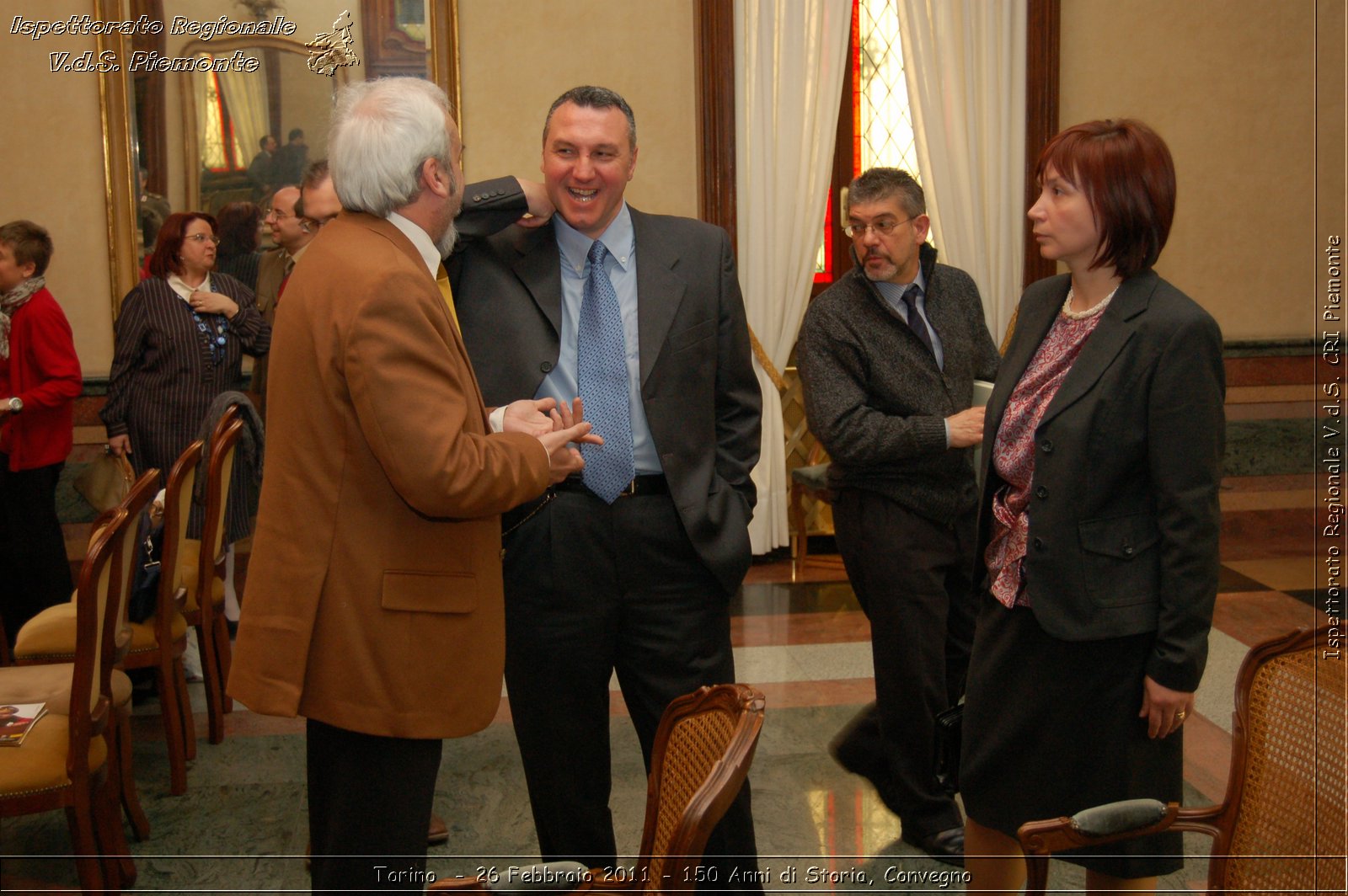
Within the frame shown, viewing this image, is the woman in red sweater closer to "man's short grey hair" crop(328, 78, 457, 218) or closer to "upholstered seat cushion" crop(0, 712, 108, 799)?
"upholstered seat cushion" crop(0, 712, 108, 799)

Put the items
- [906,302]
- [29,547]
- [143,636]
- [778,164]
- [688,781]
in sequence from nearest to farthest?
[688,781] → [906,302] → [143,636] → [29,547] → [778,164]

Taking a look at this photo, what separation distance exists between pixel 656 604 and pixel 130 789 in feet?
5.27

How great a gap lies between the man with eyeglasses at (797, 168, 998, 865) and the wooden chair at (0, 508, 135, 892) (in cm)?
161

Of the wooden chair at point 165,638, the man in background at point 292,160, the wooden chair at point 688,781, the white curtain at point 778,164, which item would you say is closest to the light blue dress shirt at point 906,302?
the wooden chair at point 688,781

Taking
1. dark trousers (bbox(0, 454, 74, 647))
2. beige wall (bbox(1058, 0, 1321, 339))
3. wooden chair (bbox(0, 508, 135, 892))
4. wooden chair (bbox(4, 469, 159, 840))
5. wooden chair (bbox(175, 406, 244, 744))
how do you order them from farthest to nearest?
beige wall (bbox(1058, 0, 1321, 339)), dark trousers (bbox(0, 454, 74, 647)), wooden chair (bbox(175, 406, 244, 744)), wooden chair (bbox(4, 469, 159, 840)), wooden chair (bbox(0, 508, 135, 892))

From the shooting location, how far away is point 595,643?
227 cm

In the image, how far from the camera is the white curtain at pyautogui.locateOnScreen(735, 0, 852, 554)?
17.7ft

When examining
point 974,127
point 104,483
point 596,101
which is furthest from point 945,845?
point 974,127

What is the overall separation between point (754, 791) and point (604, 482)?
1309 millimetres

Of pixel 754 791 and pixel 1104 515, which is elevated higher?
pixel 1104 515

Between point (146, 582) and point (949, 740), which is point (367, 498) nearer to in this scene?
point (949, 740)

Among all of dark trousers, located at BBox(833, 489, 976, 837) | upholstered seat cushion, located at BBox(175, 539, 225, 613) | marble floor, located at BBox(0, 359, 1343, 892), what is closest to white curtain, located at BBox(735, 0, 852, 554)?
marble floor, located at BBox(0, 359, 1343, 892)

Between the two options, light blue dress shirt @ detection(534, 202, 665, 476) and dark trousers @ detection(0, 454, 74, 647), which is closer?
light blue dress shirt @ detection(534, 202, 665, 476)

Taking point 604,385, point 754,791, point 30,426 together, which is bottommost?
point 754,791
